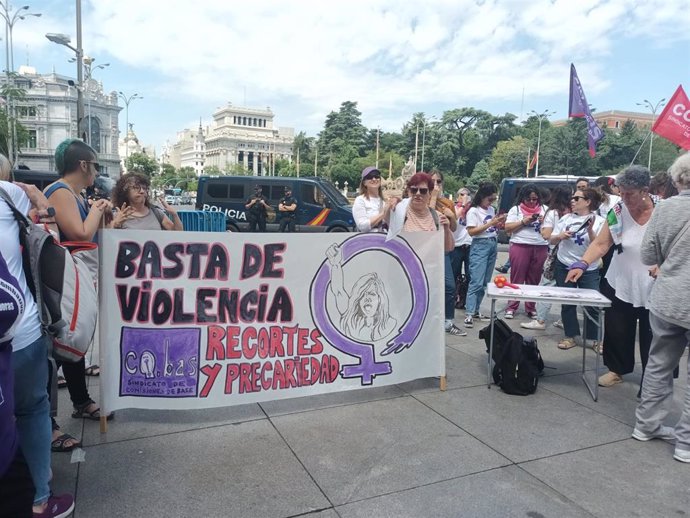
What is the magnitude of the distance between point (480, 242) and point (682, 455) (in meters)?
3.80

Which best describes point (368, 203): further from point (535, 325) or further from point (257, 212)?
point (257, 212)

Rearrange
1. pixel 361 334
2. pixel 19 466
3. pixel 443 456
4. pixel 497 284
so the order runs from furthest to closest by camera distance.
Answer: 1. pixel 497 284
2. pixel 361 334
3. pixel 443 456
4. pixel 19 466

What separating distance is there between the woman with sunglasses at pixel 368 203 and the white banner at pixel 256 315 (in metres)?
0.86

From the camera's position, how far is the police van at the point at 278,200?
663 inches

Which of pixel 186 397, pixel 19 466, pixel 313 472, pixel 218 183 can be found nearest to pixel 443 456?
pixel 313 472

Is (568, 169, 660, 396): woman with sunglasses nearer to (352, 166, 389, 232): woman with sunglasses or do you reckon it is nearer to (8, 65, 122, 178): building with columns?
(352, 166, 389, 232): woman with sunglasses

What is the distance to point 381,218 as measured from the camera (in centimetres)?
446

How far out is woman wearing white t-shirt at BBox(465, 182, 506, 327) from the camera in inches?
254

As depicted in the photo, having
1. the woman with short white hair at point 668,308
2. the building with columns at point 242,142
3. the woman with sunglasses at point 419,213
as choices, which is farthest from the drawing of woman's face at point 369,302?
the building with columns at point 242,142

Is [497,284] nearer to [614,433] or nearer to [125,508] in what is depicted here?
[614,433]

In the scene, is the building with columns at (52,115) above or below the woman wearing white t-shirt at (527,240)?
above

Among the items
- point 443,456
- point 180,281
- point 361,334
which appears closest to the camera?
point 443,456

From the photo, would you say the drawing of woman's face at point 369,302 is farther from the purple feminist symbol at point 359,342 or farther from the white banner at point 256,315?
the purple feminist symbol at point 359,342

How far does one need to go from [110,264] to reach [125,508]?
4.67 ft
